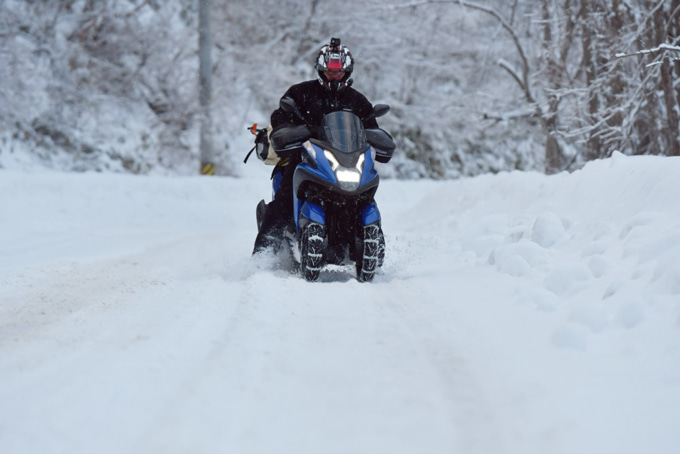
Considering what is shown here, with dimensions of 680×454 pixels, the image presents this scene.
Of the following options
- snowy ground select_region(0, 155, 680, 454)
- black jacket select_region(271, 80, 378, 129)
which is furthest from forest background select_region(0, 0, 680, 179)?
snowy ground select_region(0, 155, 680, 454)

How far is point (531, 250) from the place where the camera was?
17.5ft

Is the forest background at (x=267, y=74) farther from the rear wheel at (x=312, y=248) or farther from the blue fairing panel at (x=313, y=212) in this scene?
the rear wheel at (x=312, y=248)

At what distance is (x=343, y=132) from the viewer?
18.3 ft

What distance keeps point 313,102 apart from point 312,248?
1.41 metres

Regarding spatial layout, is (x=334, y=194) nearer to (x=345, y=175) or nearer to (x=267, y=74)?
(x=345, y=175)

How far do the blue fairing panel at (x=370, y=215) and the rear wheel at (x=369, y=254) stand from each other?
4 centimetres

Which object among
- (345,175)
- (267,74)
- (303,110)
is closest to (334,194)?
(345,175)

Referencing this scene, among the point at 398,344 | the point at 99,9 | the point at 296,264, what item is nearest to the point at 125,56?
the point at 99,9

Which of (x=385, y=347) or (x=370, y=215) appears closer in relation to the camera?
(x=385, y=347)

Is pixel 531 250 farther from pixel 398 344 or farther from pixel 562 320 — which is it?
pixel 398 344

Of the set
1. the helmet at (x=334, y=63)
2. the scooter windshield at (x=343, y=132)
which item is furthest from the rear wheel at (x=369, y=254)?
the helmet at (x=334, y=63)

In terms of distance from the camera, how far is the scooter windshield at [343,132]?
552 cm

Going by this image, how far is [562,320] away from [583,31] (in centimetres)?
1151

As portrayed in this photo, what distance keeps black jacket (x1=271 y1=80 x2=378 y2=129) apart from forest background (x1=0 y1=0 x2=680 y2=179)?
25.4 feet
